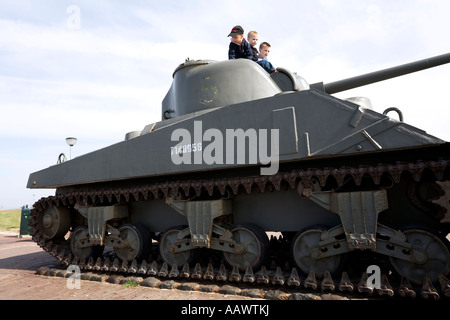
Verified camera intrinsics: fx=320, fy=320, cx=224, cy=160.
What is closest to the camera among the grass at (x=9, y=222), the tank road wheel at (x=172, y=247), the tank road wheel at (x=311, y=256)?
the tank road wheel at (x=311, y=256)

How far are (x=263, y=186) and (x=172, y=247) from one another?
6.74 feet

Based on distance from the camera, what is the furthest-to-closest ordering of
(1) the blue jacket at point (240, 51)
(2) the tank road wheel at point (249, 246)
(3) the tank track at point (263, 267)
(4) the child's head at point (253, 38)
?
(4) the child's head at point (253, 38), (1) the blue jacket at point (240, 51), (2) the tank road wheel at point (249, 246), (3) the tank track at point (263, 267)

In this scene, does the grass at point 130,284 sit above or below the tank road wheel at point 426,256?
below

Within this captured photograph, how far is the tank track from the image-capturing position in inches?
152

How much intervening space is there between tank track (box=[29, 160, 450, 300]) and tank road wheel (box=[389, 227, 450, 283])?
0.18m

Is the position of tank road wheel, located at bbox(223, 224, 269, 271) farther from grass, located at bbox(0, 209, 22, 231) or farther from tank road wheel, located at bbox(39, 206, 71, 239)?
grass, located at bbox(0, 209, 22, 231)

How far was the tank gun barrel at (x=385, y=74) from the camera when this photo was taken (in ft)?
18.8

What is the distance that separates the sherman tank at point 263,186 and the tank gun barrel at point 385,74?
20 millimetres

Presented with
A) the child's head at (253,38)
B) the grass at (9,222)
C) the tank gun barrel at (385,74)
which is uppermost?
the child's head at (253,38)

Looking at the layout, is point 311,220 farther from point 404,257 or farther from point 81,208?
point 81,208

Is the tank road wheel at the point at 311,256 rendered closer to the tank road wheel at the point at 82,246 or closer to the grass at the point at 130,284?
the grass at the point at 130,284

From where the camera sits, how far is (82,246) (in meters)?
6.67

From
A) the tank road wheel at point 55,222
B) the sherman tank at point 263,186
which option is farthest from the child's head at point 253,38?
the tank road wheel at point 55,222
